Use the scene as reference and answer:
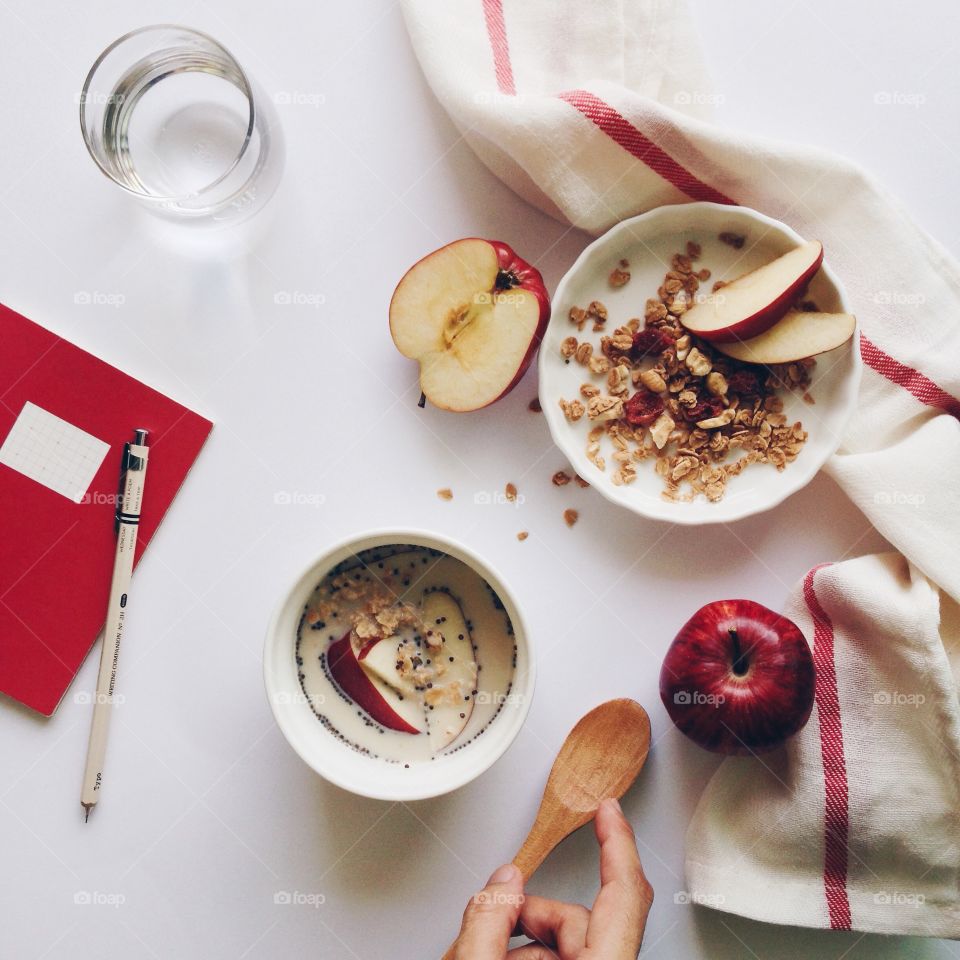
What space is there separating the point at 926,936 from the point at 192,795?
71cm

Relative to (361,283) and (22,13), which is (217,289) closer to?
(361,283)

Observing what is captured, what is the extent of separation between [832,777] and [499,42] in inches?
29.6

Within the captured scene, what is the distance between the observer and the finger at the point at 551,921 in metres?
0.74

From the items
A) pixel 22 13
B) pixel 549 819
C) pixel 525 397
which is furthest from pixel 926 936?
pixel 22 13

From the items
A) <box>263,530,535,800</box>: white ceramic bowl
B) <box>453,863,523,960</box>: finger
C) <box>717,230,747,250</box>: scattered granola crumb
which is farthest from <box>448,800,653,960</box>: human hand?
<box>717,230,747,250</box>: scattered granola crumb

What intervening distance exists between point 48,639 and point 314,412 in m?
0.34

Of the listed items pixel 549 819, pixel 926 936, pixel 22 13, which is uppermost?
pixel 22 13

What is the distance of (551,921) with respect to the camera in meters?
0.75

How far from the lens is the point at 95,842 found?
84 cm

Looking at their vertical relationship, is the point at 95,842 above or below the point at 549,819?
above

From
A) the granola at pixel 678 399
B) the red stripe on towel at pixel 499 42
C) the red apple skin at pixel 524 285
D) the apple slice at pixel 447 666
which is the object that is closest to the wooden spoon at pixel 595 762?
the apple slice at pixel 447 666

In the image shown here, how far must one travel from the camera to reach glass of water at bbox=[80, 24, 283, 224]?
792 mm

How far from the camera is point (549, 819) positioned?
2.57ft

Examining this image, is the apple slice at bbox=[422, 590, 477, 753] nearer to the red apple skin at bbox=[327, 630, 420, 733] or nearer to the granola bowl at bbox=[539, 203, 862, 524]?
the red apple skin at bbox=[327, 630, 420, 733]
